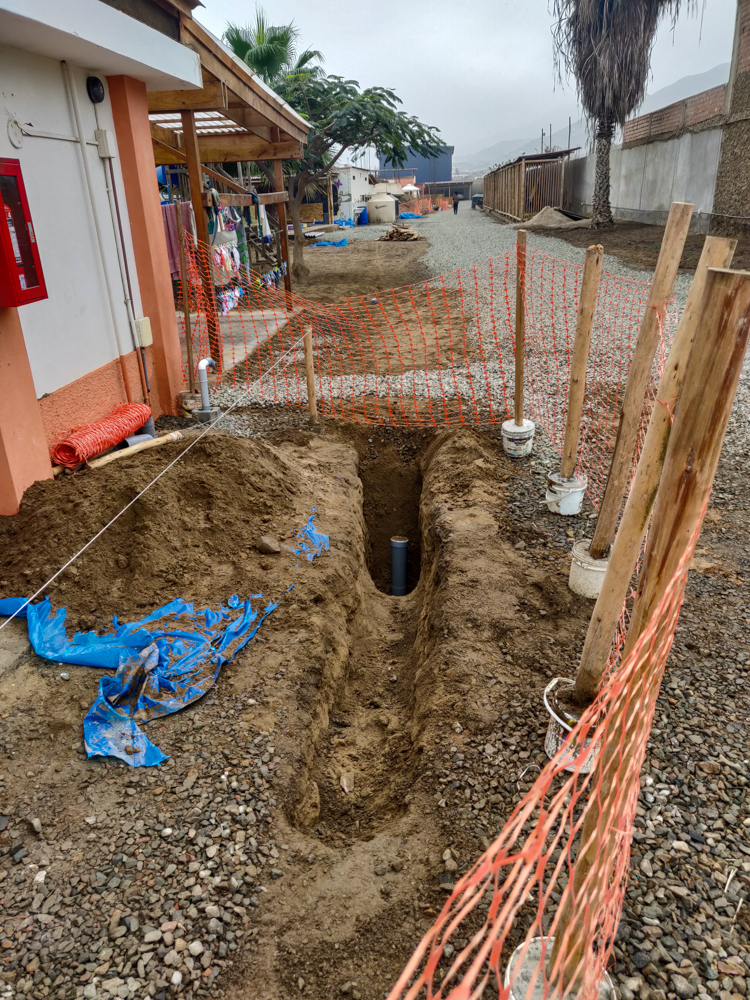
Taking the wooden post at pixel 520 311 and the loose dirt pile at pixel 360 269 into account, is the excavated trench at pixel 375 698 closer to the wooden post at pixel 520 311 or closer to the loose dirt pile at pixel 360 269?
the wooden post at pixel 520 311

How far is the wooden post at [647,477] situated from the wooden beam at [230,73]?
25.5 feet

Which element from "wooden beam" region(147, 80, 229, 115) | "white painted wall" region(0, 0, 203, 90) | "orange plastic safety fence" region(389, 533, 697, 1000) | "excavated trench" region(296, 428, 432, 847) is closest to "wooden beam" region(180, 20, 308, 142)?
"wooden beam" region(147, 80, 229, 115)

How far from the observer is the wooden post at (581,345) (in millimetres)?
5016

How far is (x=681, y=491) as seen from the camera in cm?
188

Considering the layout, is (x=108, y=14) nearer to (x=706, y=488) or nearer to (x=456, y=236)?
(x=706, y=488)

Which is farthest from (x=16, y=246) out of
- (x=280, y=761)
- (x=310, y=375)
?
(x=280, y=761)

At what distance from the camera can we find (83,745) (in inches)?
142

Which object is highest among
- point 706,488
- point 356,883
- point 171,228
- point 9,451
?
point 171,228

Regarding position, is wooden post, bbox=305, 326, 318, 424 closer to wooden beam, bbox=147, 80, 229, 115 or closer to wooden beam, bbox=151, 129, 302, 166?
wooden beam, bbox=147, 80, 229, 115

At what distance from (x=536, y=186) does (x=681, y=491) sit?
1354 inches

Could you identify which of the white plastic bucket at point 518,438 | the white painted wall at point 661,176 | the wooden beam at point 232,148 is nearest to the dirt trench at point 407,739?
the white plastic bucket at point 518,438

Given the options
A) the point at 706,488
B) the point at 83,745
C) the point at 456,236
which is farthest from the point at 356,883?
the point at 456,236

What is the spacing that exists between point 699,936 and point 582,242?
69.0 feet

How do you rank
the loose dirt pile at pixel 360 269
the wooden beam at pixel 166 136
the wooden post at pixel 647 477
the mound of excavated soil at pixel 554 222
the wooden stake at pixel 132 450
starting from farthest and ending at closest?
the mound of excavated soil at pixel 554 222 → the loose dirt pile at pixel 360 269 → the wooden beam at pixel 166 136 → the wooden stake at pixel 132 450 → the wooden post at pixel 647 477
